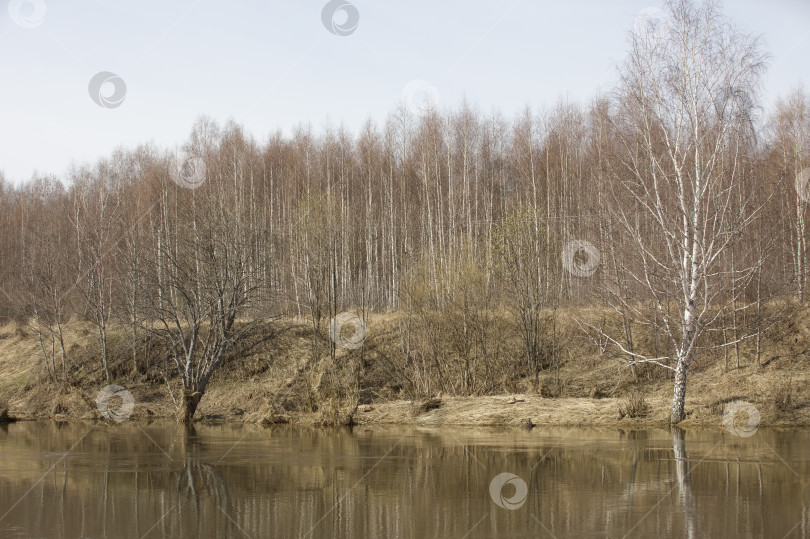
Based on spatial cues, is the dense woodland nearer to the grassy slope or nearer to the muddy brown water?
the grassy slope

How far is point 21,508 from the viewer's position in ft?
36.0

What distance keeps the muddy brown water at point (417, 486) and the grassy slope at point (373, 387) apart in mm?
2386

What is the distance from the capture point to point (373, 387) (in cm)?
3052

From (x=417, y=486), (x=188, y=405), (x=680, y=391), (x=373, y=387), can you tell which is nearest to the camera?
(x=417, y=486)

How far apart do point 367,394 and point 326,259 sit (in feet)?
19.9

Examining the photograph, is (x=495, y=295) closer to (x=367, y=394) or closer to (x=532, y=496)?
(x=367, y=394)

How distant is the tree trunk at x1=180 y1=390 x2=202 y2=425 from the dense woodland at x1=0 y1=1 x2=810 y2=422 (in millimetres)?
475

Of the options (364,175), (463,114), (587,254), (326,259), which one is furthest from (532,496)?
(364,175)

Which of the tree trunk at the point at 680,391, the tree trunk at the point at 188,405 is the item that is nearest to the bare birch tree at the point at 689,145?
the tree trunk at the point at 680,391

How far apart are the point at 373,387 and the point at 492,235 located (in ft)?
26.4

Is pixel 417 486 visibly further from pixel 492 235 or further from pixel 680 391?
pixel 492 235

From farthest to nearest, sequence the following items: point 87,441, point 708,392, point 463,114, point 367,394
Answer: point 463,114, point 367,394, point 708,392, point 87,441

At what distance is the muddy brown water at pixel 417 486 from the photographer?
9.60 m

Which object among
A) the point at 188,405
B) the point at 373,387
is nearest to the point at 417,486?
the point at 188,405
